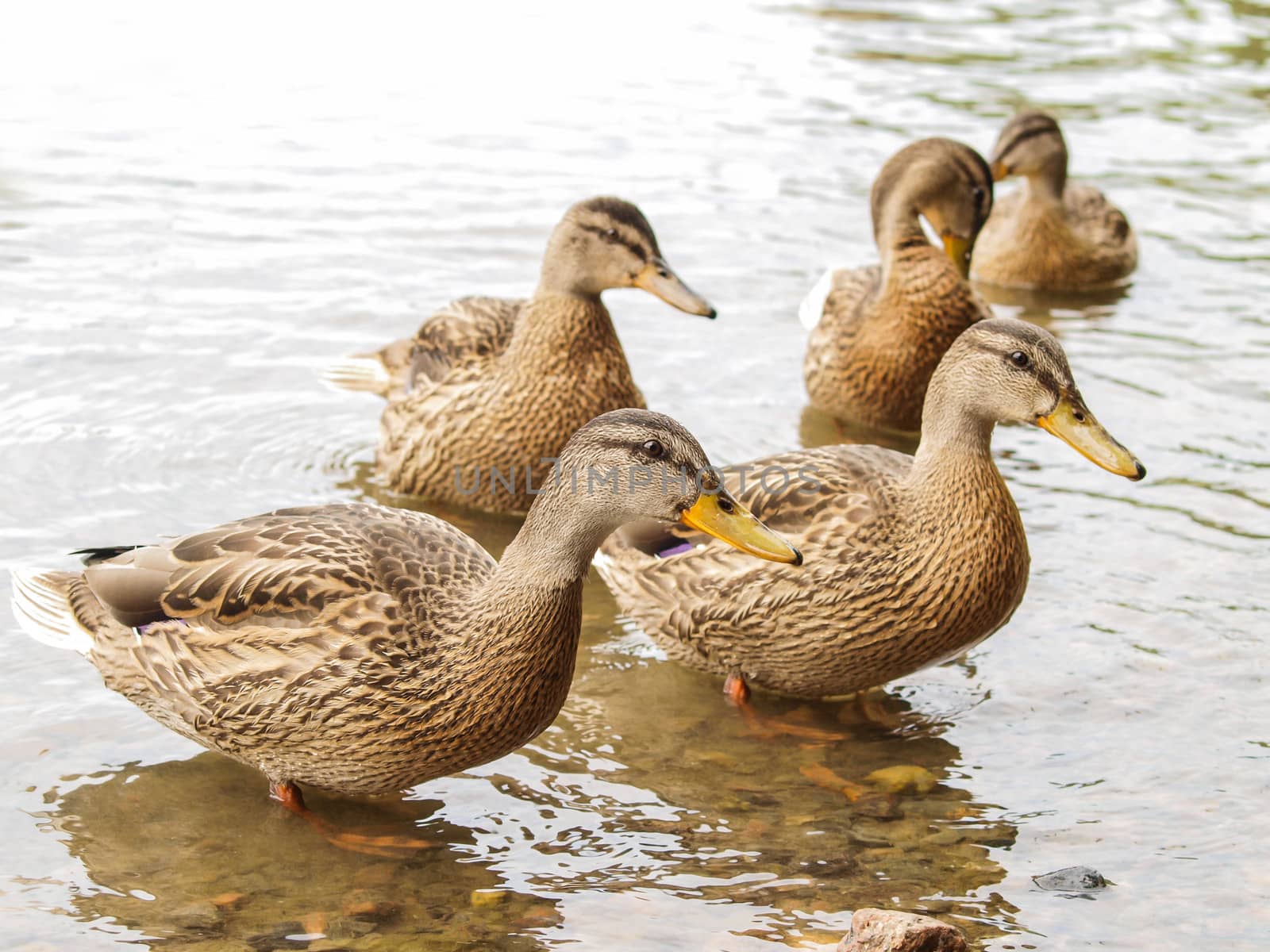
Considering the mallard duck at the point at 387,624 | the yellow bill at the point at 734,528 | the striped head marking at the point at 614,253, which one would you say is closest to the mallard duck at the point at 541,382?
the striped head marking at the point at 614,253

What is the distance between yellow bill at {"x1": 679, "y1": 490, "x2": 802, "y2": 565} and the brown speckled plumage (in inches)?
2.4

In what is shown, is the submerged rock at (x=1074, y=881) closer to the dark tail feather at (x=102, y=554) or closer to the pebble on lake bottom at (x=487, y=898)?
the pebble on lake bottom at (x=487, y=898)

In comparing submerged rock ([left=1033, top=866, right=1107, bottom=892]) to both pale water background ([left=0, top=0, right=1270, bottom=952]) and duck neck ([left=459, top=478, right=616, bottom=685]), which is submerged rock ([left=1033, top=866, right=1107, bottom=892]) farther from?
duck neck ([left=459, top=478, right=616, bottom=685])

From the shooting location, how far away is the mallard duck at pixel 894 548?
17.7 feet

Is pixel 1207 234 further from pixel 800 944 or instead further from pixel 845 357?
pixel 800 944

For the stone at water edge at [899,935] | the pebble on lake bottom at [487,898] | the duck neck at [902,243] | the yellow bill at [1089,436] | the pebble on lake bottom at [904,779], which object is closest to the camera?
the stone at water edge at [899,935]

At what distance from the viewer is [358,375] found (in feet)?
25.7

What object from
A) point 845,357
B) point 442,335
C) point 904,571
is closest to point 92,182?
point 442,335

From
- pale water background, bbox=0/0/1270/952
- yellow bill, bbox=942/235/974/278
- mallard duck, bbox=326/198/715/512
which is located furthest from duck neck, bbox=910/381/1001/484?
yellow bill, bbox=942/235/974/278

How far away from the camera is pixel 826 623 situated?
5.46m

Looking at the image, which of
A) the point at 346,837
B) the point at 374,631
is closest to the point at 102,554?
the point at 374,631

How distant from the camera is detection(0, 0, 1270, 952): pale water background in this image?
4.75 meters

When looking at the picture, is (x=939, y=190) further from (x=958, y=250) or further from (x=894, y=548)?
(x=894, y=548)

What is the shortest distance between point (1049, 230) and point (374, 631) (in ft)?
22.0
